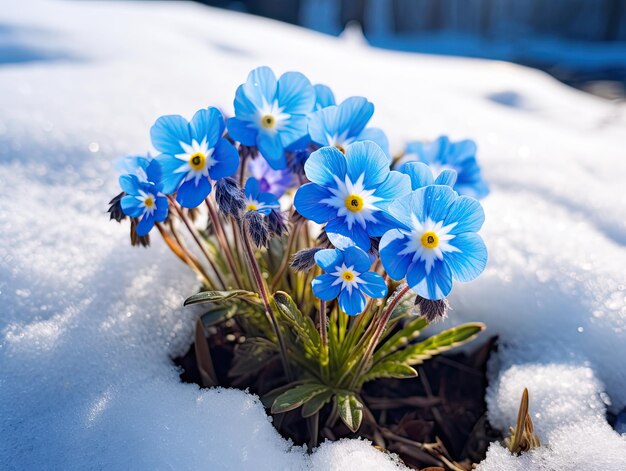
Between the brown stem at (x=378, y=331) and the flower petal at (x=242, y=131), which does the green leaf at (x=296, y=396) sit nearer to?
the brown stem at (x=378, y=331)

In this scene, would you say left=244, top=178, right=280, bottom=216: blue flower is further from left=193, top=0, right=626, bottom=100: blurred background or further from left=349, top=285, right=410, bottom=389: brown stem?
left=193, top=0, right=626, bottom=100: blurred background

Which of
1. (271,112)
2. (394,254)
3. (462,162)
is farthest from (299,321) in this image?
(462,162)

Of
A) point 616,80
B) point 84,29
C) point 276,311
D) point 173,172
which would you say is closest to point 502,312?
point 276,311

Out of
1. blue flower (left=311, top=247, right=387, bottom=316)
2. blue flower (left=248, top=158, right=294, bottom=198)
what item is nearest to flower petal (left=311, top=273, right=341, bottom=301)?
blue flower (left=311, top=247, right=387, bottom=316)

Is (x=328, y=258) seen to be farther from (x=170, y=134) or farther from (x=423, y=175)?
(x=170, y=134)

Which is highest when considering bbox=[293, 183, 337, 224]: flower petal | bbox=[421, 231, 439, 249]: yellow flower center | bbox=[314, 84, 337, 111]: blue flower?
bbox=[314, 84, 337, 111]: blue flower

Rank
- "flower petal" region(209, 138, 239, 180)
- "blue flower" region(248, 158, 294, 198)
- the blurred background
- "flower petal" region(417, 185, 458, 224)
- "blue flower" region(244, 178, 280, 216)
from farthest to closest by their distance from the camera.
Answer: the blurred background
"blue flower" region(248, 158, 294, 198)
"blue flower" region(244, 178, 280, 216)
"flower petal" region(209, 138, 239, 180)
"flower petal" region(417, 185, 458, 224)
